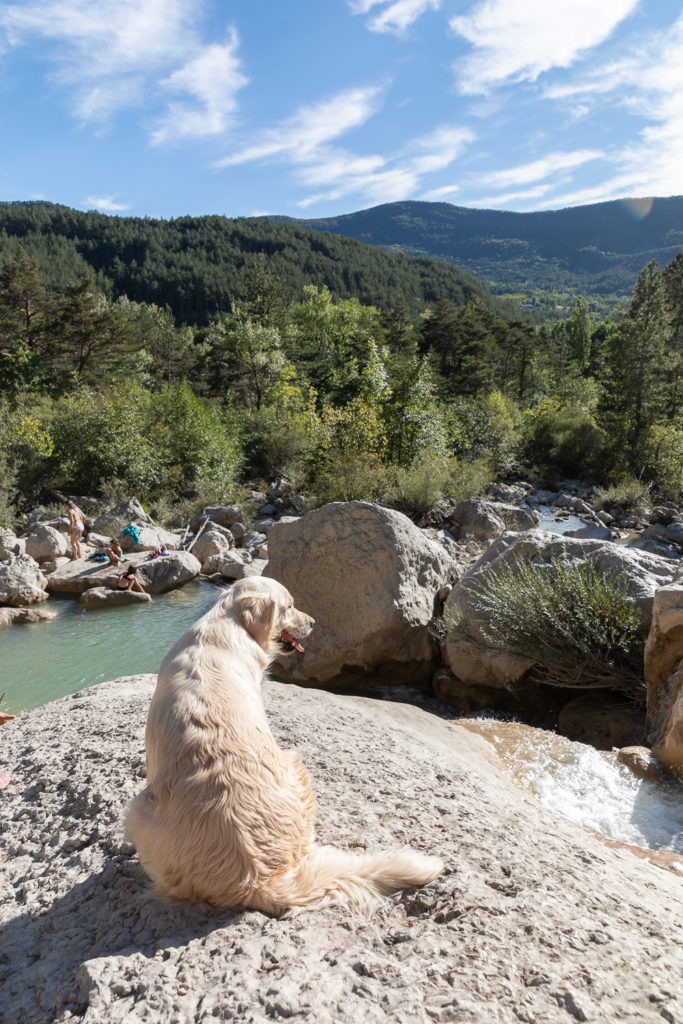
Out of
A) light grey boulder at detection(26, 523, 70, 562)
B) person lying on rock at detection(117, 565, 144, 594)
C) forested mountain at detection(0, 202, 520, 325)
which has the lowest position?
person lying on rock at detection(117, 565, 144, 594)

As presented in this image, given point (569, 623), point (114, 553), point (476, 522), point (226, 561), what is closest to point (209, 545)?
point (226, 561)

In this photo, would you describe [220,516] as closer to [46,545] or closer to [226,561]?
[226,561]

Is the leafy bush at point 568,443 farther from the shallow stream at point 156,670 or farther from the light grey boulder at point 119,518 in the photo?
the shallow stream at point 156,670

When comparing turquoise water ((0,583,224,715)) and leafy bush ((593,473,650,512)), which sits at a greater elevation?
turquoise water ((0,583,224,715))

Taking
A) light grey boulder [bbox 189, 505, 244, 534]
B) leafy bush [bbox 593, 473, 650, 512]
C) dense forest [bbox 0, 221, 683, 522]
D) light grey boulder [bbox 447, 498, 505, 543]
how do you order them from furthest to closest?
leafy bush [bbox 593, 473, 650, 512], dense forest [bbox 0, 221, 683, 522], light grey boulder [bbox 189, 505, 244, 534], light grey boulder [bbox 447, 498, 505, 543]

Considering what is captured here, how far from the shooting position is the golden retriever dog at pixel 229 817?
84.0 inches

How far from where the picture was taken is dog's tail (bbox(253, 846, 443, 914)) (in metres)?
2.16

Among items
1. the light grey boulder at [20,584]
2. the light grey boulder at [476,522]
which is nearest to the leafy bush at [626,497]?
the light grey boulder at [476,522]

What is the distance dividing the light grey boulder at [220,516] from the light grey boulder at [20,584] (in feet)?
20.3

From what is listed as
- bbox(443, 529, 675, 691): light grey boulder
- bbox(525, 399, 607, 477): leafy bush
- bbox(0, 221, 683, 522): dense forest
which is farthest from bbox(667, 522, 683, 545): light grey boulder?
bbox(525, 399, 607, 477): leafy bush

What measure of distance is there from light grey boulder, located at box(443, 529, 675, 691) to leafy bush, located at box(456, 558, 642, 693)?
150 millimetres

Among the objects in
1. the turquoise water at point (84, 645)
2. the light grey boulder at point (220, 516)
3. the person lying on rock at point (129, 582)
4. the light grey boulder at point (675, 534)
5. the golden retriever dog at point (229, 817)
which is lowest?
the light grey boulder at point (675, 534)

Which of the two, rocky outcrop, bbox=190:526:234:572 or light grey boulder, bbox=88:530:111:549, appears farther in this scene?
light grey boulder, bbox=88:530:111:549

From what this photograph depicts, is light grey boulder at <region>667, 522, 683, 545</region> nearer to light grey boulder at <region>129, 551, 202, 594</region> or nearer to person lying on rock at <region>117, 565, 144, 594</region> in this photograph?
light grey boulder at <region>129, 551, 202, 594</region>
